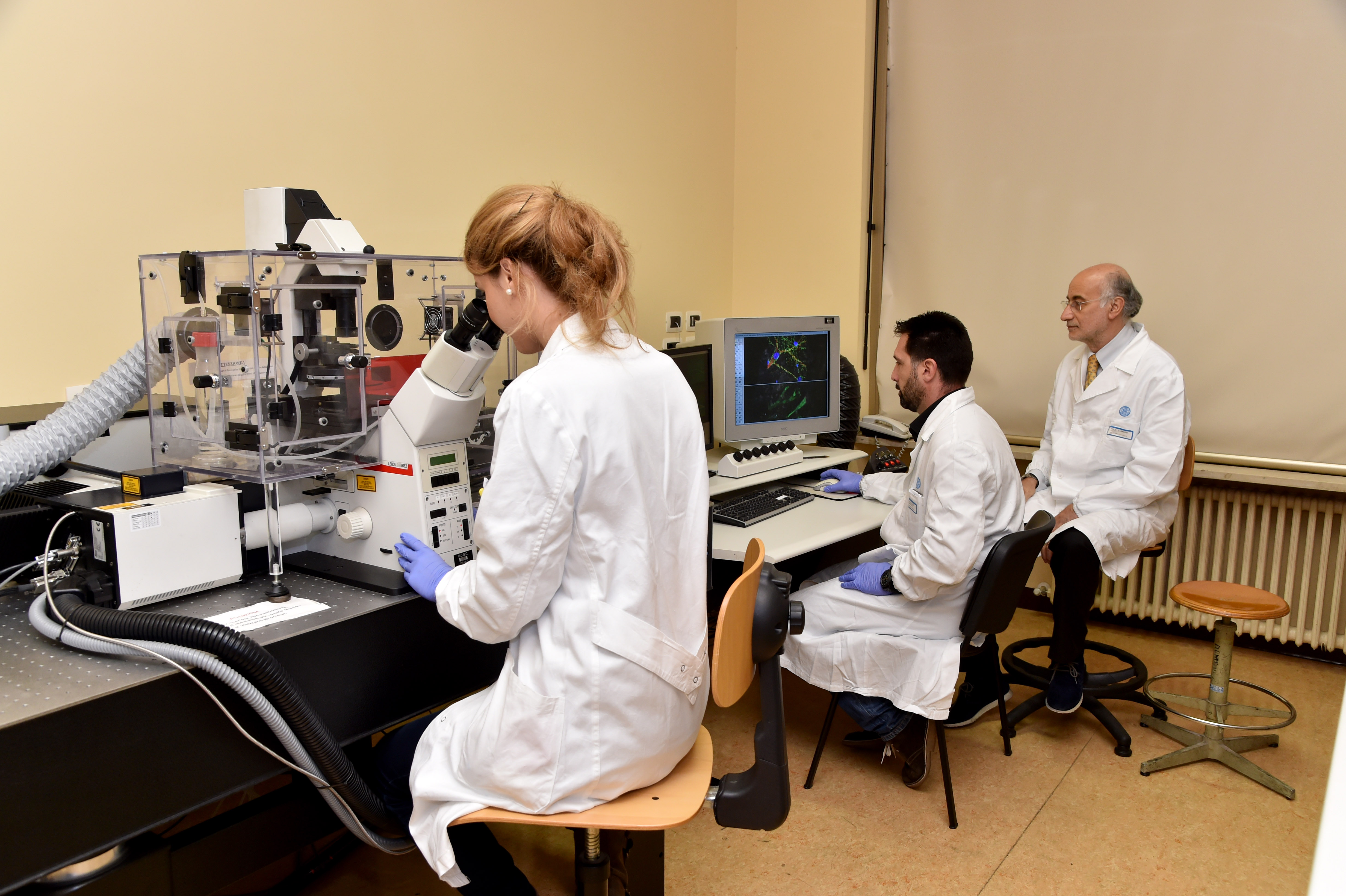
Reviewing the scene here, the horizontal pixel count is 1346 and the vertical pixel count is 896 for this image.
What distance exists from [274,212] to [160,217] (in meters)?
0.67

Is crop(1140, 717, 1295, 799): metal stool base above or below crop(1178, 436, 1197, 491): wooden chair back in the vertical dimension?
below

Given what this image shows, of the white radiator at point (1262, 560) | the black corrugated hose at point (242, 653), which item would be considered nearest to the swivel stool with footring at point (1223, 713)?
the white radiator at point (1262, 560)

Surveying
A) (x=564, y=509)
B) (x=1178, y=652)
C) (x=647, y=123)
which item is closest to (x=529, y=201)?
(x=564, y=509)

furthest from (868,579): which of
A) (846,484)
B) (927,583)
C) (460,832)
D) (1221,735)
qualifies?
(460,832)

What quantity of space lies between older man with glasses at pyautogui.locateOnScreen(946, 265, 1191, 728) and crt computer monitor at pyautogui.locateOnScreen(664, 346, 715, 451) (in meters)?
1.04

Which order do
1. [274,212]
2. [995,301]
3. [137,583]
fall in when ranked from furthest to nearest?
1. [995,301]
2. [274,212]
3. [137,583]

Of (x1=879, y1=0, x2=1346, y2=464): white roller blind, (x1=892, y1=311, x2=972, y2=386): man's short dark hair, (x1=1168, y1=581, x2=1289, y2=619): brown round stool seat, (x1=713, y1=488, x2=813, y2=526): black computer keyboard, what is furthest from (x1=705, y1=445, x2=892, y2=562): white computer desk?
(x1=879, y1=0, x2=1346, y2=464): white roller blind

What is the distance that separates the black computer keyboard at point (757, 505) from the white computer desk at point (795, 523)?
0.01 m

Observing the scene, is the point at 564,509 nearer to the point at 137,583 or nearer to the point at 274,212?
the point at 137,583

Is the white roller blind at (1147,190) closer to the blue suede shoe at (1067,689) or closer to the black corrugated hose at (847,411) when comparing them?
the black corrugated hose at (847,411)

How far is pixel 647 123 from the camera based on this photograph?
11.0 feet

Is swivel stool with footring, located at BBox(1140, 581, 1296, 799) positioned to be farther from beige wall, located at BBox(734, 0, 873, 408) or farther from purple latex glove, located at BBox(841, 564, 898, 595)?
beige wall, located at BBox(734, 0, 873, 408)

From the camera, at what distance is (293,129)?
2260 millimetres

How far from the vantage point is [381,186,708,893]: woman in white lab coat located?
1191 mm
